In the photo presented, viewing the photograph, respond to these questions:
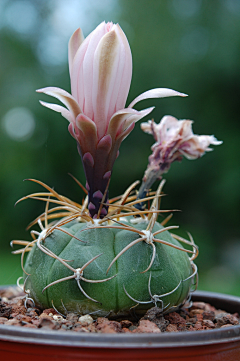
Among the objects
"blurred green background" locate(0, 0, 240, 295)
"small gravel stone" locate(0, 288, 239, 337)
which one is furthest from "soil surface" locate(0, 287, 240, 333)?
"blurred green background" locate(0, 0, 240, 295)

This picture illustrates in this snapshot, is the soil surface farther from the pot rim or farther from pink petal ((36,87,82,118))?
pink petal ((36,87,82,118))

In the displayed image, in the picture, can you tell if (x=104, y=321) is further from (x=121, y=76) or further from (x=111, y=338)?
(x=121, y=76)

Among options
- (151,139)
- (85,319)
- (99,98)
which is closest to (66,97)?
(99,98)

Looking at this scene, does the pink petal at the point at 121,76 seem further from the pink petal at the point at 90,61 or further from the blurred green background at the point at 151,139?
the blurred green background at the point at 151,139

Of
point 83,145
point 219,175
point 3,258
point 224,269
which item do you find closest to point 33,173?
point 3,258

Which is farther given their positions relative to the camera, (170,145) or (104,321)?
(170,145)

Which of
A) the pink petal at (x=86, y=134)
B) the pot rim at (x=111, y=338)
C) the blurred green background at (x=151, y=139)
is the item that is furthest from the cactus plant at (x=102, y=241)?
the blurred green background at (x=151, y=139)
